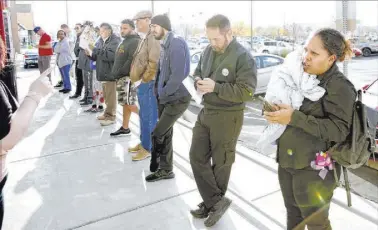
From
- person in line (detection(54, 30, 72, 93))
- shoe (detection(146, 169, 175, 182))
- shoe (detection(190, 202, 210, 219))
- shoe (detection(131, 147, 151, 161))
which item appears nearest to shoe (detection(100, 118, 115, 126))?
shoe (detection(131, 147, 151, 161))

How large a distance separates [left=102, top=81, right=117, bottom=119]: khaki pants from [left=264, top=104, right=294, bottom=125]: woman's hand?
4.86 metres

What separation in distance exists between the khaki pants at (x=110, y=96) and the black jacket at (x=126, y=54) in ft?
4.35

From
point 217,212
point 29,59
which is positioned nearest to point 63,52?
point 217,212

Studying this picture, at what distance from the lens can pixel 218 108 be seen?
3.01 meters

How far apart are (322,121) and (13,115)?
165cm

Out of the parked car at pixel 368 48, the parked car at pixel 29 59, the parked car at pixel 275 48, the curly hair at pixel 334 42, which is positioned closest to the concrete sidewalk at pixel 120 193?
the curly hair at pixel 334 42

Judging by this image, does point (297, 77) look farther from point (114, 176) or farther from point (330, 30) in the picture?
point (114, 176)

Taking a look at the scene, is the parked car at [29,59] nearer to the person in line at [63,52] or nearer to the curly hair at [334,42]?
the person in line at [63,52]

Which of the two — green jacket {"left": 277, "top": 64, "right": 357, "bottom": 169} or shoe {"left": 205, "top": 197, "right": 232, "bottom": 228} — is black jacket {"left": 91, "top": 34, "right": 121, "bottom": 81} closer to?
shoe {"left": 205, "top": 197, "right": 232, "bottom": 228}

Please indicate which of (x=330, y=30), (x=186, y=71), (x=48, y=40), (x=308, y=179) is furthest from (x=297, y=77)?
(x=48, y=40)

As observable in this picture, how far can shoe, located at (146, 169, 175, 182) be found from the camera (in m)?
4.07

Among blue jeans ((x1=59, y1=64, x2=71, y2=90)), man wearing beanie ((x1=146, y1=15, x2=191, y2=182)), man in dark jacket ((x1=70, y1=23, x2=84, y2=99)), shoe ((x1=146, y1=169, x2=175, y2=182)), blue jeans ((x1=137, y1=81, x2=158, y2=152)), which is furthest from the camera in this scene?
blue jeans ((x1=59, y1=64, x2=71, y2=90))

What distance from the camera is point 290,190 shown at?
231 cm

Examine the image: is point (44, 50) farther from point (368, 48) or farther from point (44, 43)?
point (368, 48)
